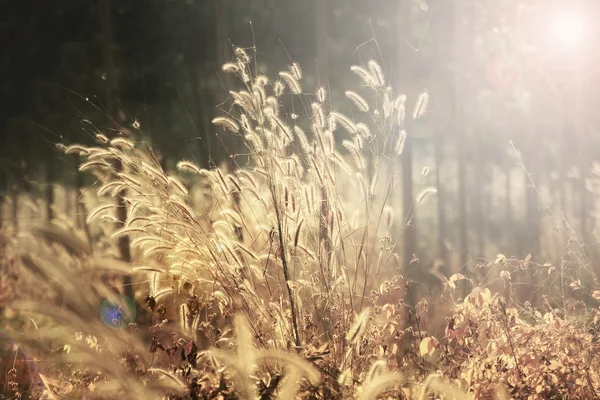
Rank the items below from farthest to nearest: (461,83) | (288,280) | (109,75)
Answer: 1. (461,83)
2. (109,75)
3. (288,280)

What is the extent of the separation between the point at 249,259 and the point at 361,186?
55cm

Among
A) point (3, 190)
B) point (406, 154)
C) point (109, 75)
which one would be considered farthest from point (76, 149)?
point (3, 190)

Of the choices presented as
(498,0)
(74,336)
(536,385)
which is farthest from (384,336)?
(498,0)

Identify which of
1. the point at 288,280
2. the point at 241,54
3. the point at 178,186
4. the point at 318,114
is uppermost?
the point at 241,54

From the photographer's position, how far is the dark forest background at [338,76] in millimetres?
7191

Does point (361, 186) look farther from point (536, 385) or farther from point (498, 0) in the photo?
point (498, 0)

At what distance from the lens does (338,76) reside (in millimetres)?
7566

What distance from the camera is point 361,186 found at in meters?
2.43

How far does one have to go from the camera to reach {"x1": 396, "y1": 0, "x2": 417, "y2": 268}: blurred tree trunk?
606cm

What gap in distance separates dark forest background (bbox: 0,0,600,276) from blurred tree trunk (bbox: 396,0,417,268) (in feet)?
0.10

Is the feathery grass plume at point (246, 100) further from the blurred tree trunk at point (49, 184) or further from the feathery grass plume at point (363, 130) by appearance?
the blurred tree trunk at point (49, 184)

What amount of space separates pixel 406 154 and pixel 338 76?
6.51 ft

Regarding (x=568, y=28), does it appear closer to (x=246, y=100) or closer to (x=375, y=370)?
(x=246, y=100)

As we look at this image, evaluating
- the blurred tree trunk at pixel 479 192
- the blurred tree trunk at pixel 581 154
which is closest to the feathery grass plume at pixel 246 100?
the blurred tree trunk at pixel 479 192
